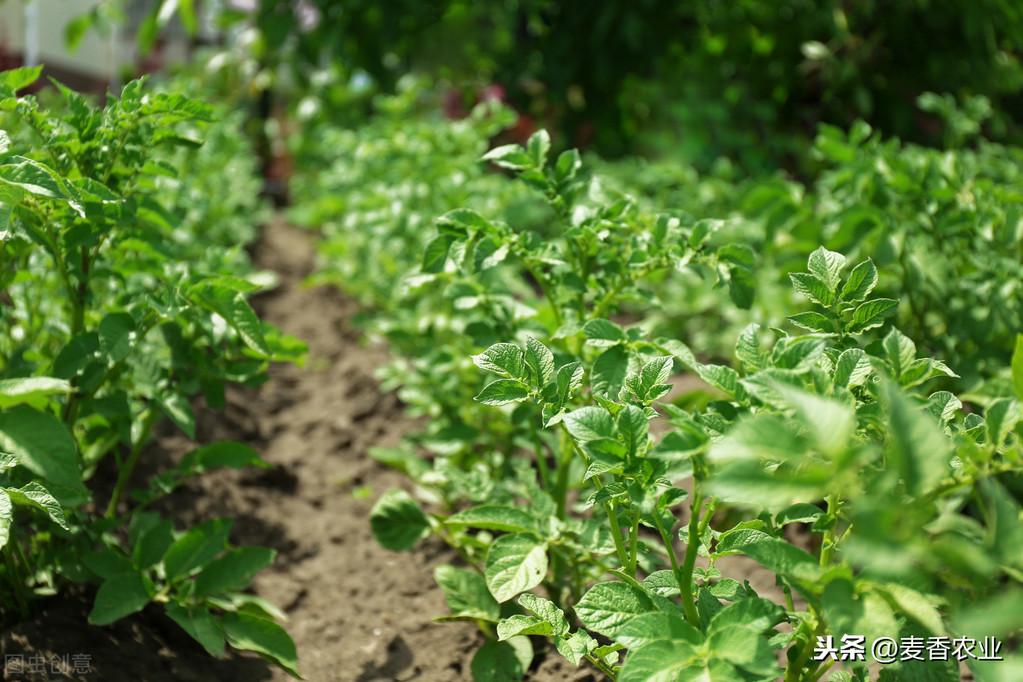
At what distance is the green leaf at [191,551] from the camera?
5.16 ft

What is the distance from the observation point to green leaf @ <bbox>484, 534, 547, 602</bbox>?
4.37 feet

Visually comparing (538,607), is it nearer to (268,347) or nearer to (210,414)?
(268,347)

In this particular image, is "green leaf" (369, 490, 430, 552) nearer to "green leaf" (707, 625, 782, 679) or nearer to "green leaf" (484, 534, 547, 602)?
"green leaf" (484, 534, 547, 602)

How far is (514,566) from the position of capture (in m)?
1.37

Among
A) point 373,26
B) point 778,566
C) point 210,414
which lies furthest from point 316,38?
point 778,566

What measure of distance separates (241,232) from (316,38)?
5.54ft

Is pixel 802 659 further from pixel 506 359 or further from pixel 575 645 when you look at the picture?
pixel 506 359

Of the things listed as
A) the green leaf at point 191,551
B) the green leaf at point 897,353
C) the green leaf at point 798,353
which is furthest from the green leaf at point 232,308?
the green leaf at point 897,353

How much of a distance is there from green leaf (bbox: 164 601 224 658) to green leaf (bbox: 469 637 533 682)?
401 mm

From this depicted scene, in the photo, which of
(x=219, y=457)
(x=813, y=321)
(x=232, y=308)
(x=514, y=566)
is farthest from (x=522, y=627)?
(x=219, y=457)

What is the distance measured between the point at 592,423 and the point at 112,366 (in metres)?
0.89

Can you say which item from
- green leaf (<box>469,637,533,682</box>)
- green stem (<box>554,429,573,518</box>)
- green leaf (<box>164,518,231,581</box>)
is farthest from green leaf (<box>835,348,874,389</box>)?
green leaf (<box>164,518,231,581</box>)

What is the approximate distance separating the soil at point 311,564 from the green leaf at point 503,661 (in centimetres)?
6

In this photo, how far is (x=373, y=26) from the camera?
5012 mm
